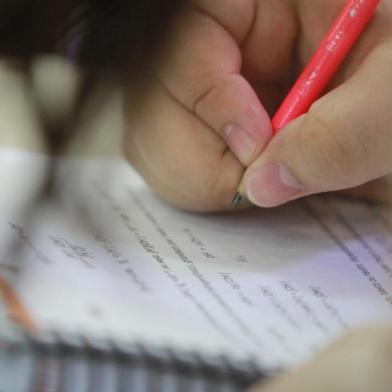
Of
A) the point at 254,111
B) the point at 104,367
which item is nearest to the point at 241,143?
the point at 254,111

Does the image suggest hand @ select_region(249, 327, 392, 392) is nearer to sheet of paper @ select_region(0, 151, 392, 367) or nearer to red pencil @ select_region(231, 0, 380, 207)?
sheet of paper @ select_region(0, 151, 392, 367)

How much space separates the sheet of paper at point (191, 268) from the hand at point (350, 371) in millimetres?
21

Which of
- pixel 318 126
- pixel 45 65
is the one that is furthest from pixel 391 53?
pixel 45 65

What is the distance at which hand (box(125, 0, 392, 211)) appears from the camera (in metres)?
0.31

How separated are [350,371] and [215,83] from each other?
0.59 feet

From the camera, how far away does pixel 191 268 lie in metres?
0.30

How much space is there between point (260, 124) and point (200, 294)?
94mm

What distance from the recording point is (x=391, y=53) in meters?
0.33

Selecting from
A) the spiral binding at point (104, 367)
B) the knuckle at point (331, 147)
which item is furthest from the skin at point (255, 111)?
the spiral binding at point (104, 367)

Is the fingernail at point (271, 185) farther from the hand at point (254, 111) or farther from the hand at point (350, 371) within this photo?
the hand at point (350, 371)

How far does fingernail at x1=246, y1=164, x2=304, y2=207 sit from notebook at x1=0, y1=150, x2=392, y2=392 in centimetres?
2

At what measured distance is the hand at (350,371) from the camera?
0.21m

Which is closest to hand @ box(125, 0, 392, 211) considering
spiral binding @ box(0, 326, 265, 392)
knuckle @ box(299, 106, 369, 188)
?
knuckle @ box(299, 106, 369, 188)

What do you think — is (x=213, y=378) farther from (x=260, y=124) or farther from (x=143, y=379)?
(x=260, y=124)
